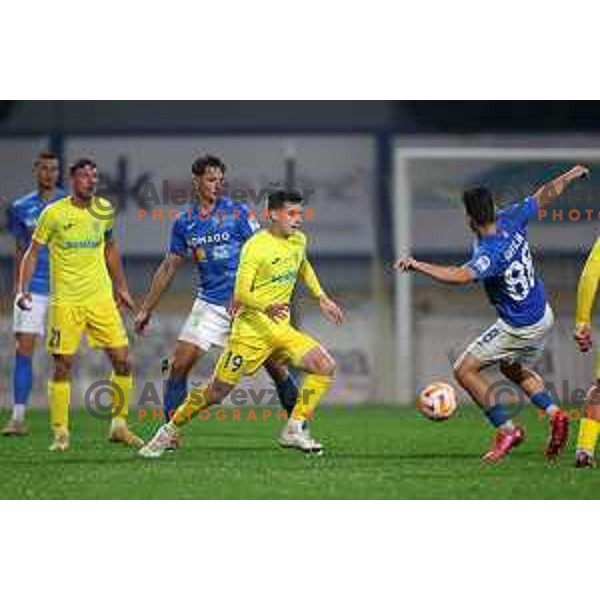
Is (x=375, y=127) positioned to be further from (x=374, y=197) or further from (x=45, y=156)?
(x=45, y=156)

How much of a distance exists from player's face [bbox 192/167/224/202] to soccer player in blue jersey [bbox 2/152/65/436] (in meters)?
1.41

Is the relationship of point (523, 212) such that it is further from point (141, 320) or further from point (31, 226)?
point (31, 226)

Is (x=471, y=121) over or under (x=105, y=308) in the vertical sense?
over

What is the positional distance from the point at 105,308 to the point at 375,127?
3.99 m

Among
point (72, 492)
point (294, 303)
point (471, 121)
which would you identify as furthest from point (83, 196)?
point (471, 121)

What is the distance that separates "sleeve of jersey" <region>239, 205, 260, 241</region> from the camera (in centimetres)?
1044

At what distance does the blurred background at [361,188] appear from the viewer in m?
12.5

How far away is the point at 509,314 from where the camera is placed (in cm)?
991

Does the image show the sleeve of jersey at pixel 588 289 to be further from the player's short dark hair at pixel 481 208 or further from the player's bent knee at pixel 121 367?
the player's bent knee at pixel 121 367

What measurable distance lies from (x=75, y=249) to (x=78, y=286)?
0.82 feet

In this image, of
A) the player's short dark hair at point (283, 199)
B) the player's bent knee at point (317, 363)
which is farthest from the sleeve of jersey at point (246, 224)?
the player's bent knee at point (317, 363)

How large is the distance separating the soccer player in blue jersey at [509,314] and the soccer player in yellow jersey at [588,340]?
363mm

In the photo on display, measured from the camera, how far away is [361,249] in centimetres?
Answer: 1457

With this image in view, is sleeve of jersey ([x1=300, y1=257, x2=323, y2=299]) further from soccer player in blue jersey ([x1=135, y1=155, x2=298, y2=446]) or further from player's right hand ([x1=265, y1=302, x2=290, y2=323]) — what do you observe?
soccer player in blue jersey ([x1=135, y1=155, x2=298, y2=446])
